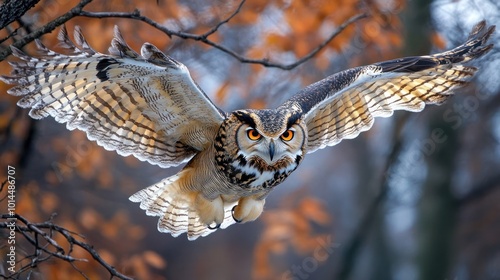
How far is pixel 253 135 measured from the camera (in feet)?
12.1

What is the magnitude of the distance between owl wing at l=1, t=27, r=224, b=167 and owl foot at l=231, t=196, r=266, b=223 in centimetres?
40

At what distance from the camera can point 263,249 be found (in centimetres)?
854

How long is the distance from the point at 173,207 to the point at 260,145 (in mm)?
938

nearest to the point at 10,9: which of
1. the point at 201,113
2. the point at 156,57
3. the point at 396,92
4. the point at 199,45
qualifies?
the point at 156,57

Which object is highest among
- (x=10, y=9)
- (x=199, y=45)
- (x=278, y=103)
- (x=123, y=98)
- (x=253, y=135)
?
(x=199, y=45)

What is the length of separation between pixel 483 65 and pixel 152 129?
11.9 feet

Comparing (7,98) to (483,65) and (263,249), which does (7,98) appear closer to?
(263,249)

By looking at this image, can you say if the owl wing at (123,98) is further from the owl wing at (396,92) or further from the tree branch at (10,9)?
the owl wing at (396,92)

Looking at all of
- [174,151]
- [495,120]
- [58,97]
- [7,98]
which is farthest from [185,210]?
[495,120]

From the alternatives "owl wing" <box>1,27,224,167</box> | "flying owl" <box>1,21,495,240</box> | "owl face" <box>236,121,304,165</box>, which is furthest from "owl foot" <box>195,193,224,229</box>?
"owl face" <box>236,121,304,165</box>

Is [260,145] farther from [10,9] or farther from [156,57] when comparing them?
[10,9]

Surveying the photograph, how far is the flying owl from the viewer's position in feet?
11.2

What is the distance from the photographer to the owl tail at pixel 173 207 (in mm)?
4273

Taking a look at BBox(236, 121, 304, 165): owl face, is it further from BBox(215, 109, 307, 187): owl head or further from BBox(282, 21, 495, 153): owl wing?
BBox(282, 21, 495, 153): owl wing
